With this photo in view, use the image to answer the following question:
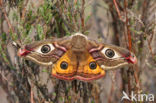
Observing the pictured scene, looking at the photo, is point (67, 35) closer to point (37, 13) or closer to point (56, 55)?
point (56, 55)

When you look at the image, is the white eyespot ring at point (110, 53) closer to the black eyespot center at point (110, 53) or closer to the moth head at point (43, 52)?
the black eyespot center at point (110, 53)

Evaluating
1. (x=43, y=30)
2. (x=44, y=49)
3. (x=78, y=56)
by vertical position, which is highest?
(x=43, y=30)

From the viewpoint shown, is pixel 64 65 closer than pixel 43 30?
Yes

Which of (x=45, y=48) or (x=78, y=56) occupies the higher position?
(x=45, y=48)

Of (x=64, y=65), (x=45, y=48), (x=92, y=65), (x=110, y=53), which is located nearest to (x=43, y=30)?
(x=45, y=48)

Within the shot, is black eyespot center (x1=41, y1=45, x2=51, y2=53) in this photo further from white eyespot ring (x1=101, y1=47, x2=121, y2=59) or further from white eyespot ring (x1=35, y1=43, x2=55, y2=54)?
white eyespot ring (x1=101, y1=47, x2=121, y2=59)

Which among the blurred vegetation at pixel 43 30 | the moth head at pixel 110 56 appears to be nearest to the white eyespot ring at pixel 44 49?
the blurred vegetation at pixel 43 30

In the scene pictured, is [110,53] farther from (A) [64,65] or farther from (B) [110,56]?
(A) [64,65]

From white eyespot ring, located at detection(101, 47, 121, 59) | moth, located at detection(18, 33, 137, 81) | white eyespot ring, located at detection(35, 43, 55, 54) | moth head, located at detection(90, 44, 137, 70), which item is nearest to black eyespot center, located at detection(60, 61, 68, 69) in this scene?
moth, located at detection(18, 33, 137, 81)
